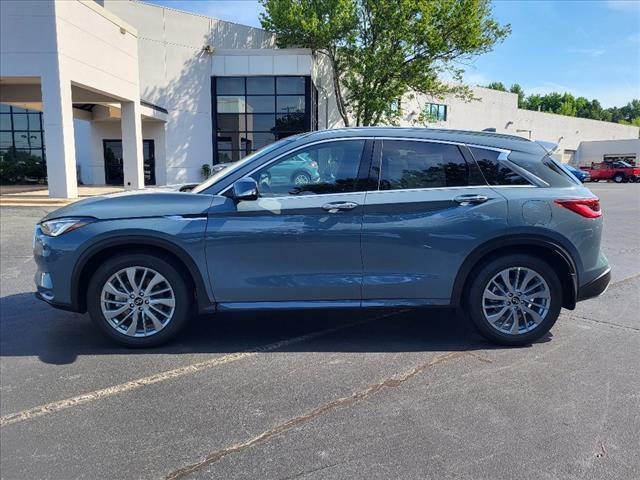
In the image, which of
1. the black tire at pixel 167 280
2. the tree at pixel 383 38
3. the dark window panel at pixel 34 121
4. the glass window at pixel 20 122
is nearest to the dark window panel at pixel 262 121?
the tree at pixel 383 38

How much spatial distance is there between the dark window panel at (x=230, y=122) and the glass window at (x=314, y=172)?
2328cm

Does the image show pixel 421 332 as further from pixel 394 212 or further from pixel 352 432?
pixel 352 432

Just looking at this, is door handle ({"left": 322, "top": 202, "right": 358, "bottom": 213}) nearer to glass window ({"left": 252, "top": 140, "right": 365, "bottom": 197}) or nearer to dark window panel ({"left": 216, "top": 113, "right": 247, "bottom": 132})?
glass window ({"left": 252, "top": 140, "right": 365, "bottom": 197})

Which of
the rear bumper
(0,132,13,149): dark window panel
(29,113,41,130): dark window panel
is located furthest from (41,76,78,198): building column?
(0,132,13,149): dark window panel

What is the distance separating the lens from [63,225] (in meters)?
4.16

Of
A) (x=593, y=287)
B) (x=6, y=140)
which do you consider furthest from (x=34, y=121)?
(x=593, y=287)

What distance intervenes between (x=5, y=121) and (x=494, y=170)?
103 feet

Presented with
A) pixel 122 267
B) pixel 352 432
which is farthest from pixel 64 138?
pixel 352 432

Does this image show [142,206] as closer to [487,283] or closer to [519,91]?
[487,283]

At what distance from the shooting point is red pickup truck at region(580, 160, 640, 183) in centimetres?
4356

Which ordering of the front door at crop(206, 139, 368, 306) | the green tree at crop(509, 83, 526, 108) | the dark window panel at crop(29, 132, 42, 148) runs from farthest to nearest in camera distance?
the green tree at crop(509, 83, 526, 108) → the dark window panel at crop(29, 132, 42, 148) → the front door at crop(206, 139, 368, 306)

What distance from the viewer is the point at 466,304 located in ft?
14.4

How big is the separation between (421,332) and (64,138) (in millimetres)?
14149

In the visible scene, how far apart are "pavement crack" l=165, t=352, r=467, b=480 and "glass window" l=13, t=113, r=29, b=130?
102 ft
